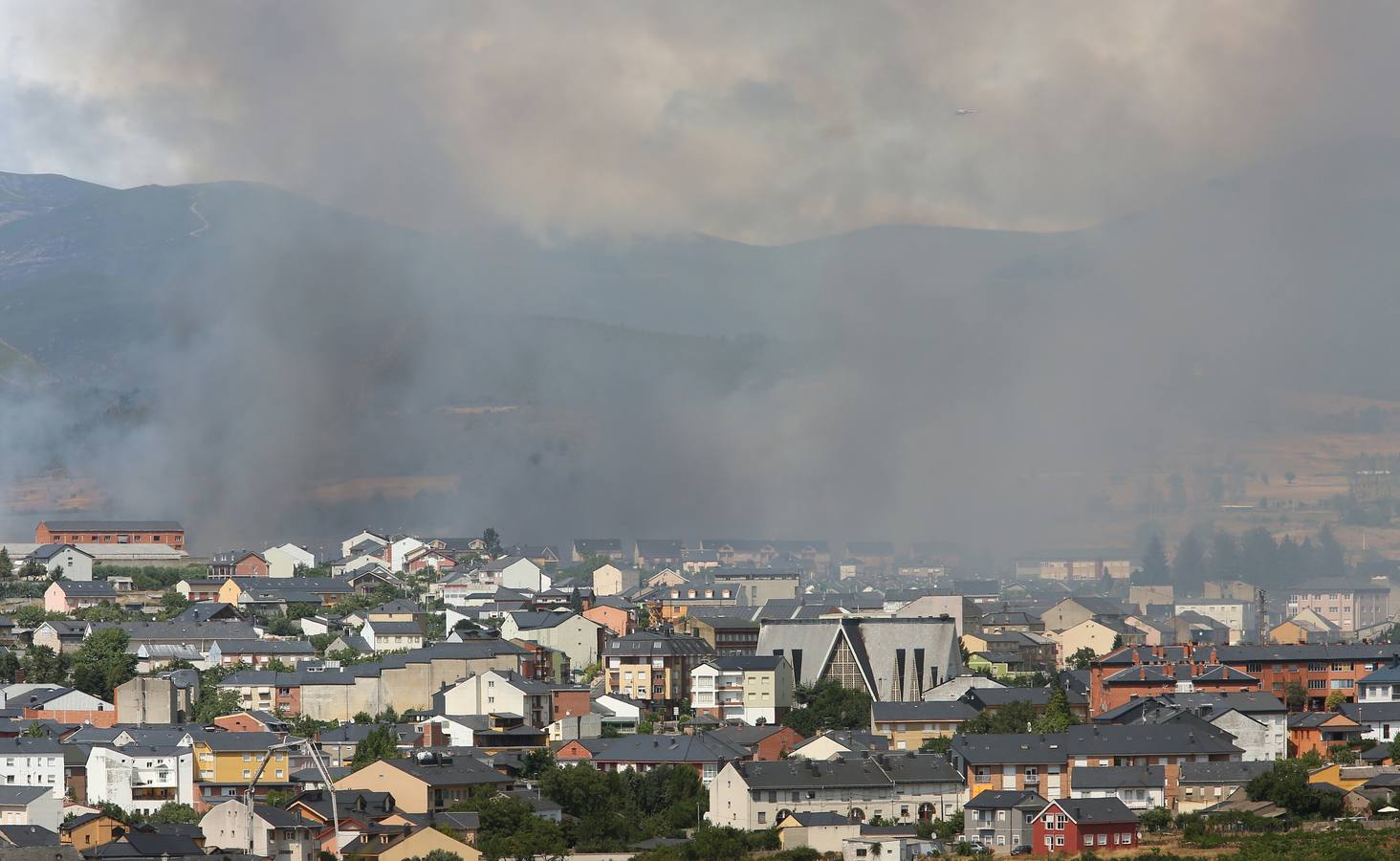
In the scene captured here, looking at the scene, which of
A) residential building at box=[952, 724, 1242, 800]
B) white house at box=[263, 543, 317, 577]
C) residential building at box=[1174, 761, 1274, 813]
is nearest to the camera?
residential building at box=[1174, 761, 1274, 813]

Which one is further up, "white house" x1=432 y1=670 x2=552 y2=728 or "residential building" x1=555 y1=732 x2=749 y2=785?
"white house" x1=432 y1=670 x2=552 y2=728

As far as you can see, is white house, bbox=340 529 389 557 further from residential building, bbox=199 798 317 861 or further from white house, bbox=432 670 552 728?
residential building, bbox=199 798 317 861

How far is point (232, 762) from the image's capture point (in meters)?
52.8

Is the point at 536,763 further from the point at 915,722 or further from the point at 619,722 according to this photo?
the point at 915,722

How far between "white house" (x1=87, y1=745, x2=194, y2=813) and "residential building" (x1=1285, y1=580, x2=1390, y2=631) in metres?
80.8

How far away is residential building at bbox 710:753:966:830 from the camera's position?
4688cm

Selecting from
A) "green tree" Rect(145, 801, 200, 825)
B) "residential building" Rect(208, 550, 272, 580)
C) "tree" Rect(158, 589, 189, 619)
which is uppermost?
"residential building" Rect(208, 550, 272, 580)

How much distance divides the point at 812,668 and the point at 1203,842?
82.1 ft

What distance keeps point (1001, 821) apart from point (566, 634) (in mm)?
27320

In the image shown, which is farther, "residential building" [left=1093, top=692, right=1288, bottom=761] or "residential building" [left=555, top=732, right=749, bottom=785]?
"residential building" [left=1093, top=692, right=1288, bottom=761]

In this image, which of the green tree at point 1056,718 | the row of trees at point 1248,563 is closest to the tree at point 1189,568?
the row of trees at point 1248,563

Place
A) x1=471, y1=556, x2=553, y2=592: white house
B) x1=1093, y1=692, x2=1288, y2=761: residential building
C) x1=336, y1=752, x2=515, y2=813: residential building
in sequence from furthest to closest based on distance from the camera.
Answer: x1=471, y1=556, x2=553, y2=592: white house → x1=1093, y1=692, x2=1288, y2=761: residential building → x1=336, y1=752, x2=515, y2=813: residential building

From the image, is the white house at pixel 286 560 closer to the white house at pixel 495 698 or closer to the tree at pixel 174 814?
the white house at pixel 495 698

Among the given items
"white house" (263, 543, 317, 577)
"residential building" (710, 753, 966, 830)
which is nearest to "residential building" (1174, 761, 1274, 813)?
"residential building" (710, 753, 966, 830)
